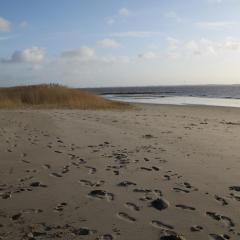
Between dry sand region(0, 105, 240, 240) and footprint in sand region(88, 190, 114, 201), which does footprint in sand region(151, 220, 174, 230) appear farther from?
footprint in sand region(88, 190, 114, 201)

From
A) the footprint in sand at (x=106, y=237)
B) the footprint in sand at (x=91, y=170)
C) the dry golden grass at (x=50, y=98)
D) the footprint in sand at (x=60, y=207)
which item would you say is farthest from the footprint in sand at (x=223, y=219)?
the dry golden grass at (x=50, y=98)

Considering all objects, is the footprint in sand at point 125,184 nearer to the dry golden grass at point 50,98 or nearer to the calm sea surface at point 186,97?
the dry golden grass at point 50,98

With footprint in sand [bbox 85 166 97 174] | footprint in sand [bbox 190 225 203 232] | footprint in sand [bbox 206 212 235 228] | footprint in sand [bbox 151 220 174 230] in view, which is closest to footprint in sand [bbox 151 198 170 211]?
footprint in sand [bbox 151 220 174 230]

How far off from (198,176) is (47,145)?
3961 millimetres

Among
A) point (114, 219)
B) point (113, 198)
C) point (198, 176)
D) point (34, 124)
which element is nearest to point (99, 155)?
point (198, 176)

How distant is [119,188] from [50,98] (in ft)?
77.1

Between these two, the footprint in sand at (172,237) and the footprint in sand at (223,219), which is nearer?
the footprint in sand at (172,237)

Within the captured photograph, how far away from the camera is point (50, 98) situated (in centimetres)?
2895

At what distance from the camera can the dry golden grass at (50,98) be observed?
2731 cm

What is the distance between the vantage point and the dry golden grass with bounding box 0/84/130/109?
2731 cm

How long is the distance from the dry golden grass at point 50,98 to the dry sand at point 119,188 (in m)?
16.9

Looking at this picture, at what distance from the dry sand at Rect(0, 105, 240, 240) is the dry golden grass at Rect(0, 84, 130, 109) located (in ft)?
55.6

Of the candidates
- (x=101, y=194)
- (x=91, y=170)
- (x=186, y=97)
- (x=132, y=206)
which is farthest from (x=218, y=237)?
(x=186, y=97)

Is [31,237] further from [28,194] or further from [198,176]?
[198,176]
